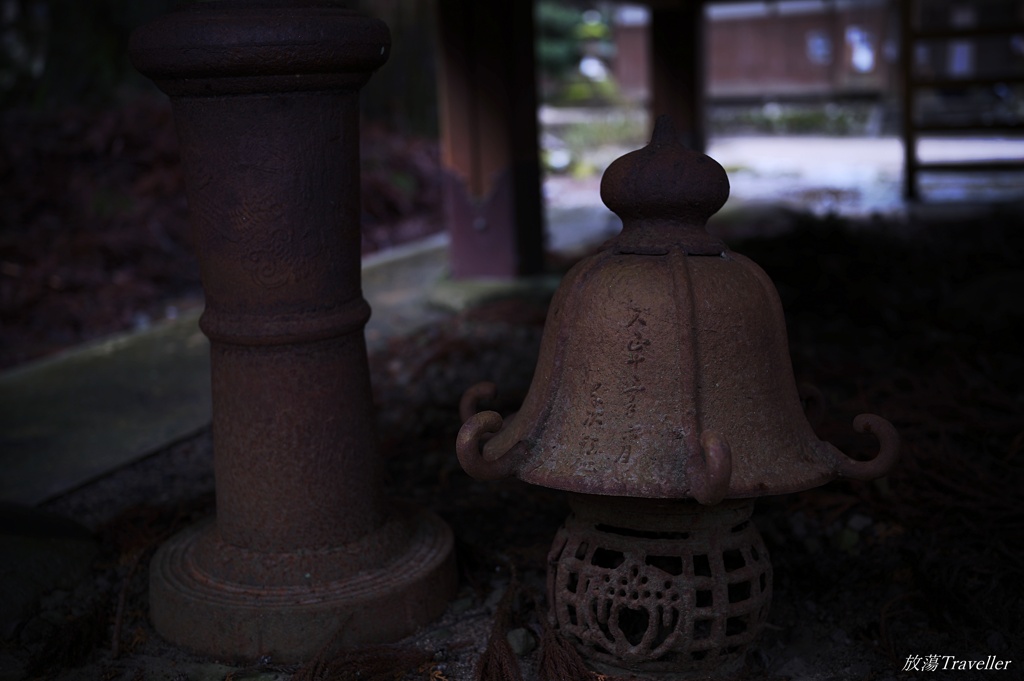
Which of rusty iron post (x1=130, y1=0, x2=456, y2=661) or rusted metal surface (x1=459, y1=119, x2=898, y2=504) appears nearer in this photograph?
rusted metal surface (x1=459, y1=119, x2=898, y2=504)

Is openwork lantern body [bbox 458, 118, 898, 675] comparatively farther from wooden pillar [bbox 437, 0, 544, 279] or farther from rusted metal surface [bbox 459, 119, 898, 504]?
wooden pillar [bbox 437, 0, 544, 279]

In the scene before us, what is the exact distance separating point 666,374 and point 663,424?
93mm

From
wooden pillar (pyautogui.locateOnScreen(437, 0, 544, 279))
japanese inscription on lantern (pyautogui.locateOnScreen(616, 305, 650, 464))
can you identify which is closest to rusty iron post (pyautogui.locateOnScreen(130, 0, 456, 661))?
japanese inscription on lantern (pyautogui.locateOnScreen(616, 305, 650, 464))

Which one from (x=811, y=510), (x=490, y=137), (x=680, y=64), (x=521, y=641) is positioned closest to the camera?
(x=521, y=641)

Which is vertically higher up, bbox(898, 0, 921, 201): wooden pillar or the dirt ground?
bbox(898, 0, 921, 201): wooden pillar

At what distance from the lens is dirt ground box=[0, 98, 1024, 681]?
6.99 ft

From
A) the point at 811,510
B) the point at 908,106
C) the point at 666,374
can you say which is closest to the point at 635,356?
the point at 666,374

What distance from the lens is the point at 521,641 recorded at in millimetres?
2141

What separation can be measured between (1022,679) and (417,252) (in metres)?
5.09

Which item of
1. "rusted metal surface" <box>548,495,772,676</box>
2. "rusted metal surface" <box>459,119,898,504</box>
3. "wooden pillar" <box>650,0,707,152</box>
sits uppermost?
"wooden pillar" <box>650,0,707,152</box>

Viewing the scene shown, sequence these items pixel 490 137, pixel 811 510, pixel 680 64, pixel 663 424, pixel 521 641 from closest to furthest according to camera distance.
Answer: pixel 663 424, pixel 521 641, pixel 811 510, pixel 490 137, pixel 680 64

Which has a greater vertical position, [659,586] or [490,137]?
[490,137]

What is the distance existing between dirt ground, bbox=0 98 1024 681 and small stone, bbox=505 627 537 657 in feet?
0.04

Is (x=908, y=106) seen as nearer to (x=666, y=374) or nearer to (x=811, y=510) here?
(x=811, y=510)
